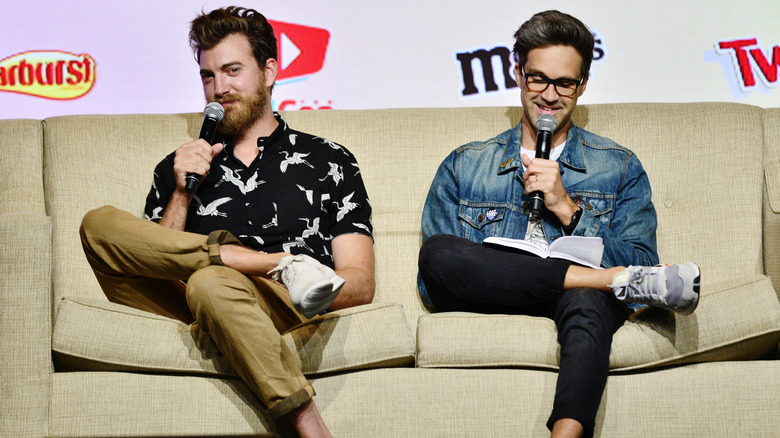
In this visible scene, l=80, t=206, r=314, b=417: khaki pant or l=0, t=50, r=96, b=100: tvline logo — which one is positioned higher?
l=0, t=50, r=96, b=100: tvline logo

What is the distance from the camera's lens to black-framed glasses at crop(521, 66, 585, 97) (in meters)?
2.46

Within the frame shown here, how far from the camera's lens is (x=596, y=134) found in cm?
263

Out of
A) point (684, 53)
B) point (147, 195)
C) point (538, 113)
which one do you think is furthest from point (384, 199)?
point (684, 53)

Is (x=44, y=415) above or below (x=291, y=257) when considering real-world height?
below

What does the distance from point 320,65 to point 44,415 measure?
175 cm

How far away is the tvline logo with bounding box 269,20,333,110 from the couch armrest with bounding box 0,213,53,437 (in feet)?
4.74

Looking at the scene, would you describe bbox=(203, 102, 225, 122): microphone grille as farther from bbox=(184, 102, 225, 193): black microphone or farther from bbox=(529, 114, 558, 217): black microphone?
bbox=(529, 114, 558, 217): black microphone

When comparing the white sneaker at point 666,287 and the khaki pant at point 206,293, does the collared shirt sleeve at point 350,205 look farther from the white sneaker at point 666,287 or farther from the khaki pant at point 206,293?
the white sneaker at point 666,287

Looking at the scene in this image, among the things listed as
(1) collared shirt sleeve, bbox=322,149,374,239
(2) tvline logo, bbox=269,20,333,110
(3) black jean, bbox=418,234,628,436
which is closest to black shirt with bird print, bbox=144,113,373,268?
(1) collared shirt sleeve, bbox=322,149,374,239

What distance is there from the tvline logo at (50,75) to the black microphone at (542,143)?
5.71 feet

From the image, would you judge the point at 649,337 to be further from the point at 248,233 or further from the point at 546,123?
the point at 248,233

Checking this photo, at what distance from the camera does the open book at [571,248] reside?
6.83 ft

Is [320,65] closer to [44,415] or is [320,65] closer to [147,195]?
[147,195]

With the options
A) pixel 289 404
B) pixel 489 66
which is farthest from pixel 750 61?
pixel 289 404
